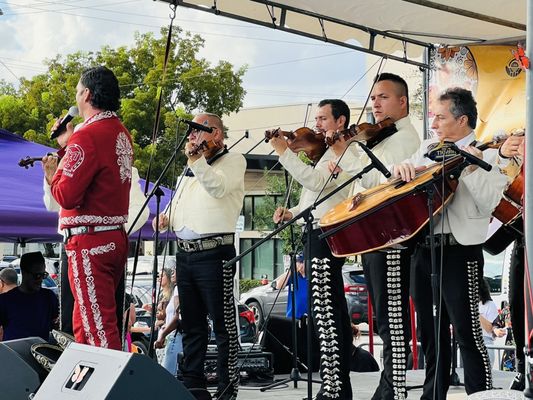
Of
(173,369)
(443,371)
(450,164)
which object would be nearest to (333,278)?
(443,371)

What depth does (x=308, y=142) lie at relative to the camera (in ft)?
18.1

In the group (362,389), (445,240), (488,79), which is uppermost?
(488,79)

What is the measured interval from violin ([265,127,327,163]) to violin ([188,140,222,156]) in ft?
1.77

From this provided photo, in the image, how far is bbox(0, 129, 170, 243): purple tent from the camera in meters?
6.23

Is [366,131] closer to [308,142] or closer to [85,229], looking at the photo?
[308,142]

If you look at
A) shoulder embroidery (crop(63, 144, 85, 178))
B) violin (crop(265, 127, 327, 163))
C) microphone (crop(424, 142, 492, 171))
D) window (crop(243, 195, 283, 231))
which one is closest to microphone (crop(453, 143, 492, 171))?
microphone (crop(424, 142, 492, 171))

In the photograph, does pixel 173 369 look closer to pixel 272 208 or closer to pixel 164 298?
pixel 164 298

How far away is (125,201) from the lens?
15.4ft

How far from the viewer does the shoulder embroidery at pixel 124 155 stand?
4.63m

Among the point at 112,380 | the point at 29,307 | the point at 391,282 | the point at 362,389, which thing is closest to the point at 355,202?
the point at 391,282

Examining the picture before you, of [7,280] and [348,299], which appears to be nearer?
[7,280]

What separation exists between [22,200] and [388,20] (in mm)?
3164

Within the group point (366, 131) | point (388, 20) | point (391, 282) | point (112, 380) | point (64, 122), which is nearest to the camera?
point (112, 380)

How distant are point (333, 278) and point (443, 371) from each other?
31.5 inches
